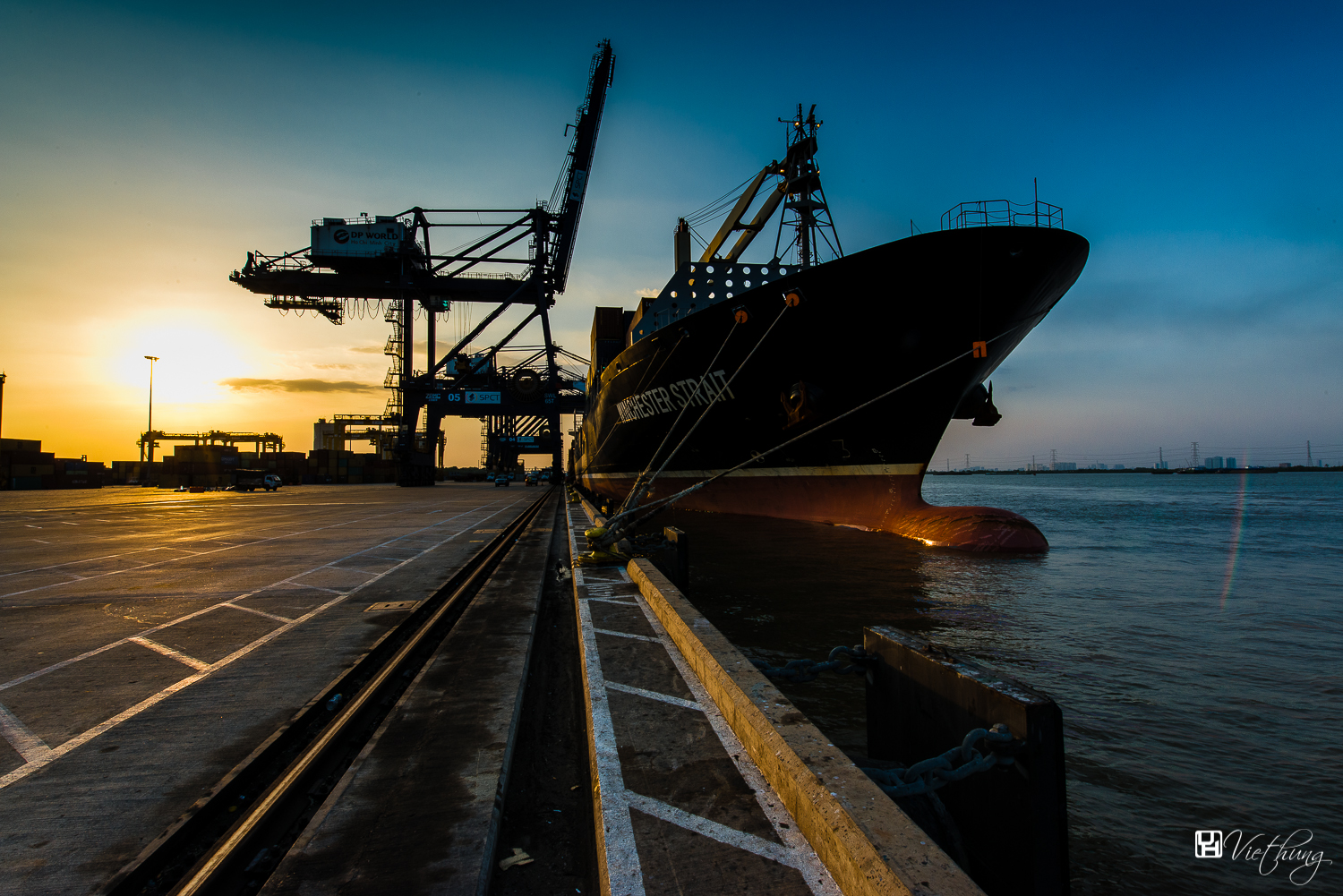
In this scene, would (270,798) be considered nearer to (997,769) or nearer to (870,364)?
(997,769)

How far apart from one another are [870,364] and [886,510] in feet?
12.3

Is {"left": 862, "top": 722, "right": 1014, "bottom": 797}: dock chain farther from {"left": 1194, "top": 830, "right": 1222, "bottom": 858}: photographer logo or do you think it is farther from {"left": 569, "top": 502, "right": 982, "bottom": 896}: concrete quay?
{"left": 1194, "top": 830, "right": 1222, "bottom": 858}: photographer logo

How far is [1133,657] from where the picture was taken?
6.19 metres

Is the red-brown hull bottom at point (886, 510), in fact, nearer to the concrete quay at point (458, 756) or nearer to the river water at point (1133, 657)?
the river water at point (1133, 657)

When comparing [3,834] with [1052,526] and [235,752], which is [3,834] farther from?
[1052,526]

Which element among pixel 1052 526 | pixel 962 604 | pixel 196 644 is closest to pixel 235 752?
pixel 196 644

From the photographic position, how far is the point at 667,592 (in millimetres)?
6125

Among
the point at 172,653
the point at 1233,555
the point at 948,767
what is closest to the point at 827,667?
the point at 948,767

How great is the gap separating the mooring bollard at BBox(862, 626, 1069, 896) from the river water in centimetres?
69

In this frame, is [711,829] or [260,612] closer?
[711,829]

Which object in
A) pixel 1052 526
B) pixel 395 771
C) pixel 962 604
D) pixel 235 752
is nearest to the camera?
pixel 395 771

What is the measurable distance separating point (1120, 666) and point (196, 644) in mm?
8773

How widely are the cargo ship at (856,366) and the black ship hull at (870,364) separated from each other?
0.11 ft

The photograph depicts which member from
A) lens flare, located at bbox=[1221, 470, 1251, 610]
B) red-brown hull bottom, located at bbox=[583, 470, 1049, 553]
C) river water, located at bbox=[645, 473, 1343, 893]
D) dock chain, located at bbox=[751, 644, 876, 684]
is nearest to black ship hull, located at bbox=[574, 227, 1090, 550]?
red-brown hull bottom, located at bbox=[583, 470, 1049, 553]
